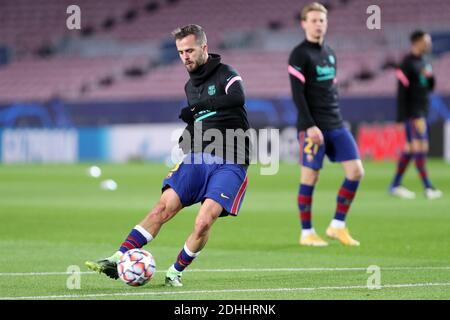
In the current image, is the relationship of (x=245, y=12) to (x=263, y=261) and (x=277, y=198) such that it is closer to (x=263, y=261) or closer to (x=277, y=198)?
(x=277, y=198)

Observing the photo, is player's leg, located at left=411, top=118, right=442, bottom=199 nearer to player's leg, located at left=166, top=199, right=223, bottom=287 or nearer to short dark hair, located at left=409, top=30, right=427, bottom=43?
short dark hair, located at left=409, top=30, right=427, bottom=43

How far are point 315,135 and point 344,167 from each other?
21.6 inches

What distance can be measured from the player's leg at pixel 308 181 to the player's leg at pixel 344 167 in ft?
0.48

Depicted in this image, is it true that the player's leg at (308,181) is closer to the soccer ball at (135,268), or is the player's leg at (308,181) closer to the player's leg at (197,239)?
the player's leg at (197,239)

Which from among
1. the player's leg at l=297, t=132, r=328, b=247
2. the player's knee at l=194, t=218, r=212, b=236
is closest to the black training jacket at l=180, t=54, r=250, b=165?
the player's knee at l=194, t=218, r=212, b=236

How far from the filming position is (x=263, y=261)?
9.53 metres

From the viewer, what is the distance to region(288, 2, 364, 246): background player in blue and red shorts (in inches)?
429

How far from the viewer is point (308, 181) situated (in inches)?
440

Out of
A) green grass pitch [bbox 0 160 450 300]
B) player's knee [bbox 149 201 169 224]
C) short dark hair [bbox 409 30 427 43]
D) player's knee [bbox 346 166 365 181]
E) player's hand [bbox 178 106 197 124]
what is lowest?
green grass pitch [bbox 0 160 450 300]

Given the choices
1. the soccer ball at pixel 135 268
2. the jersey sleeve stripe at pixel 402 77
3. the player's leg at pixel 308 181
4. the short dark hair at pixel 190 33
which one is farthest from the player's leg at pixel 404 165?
the soccer ball at pixel 135 268

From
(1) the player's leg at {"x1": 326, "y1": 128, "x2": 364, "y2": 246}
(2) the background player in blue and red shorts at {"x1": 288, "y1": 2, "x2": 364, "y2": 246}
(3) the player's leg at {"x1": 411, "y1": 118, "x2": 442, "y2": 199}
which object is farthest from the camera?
(3) the player's leg at {"x1": 411, "y1": 118, "x2": 442, "y2": 199}

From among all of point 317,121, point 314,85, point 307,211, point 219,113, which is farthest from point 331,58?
point 219,113

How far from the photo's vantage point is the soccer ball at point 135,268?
750cm

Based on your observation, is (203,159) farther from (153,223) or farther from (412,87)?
(412,87)
